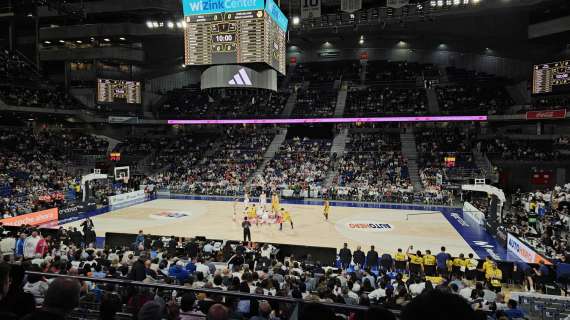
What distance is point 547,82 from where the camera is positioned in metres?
24.7

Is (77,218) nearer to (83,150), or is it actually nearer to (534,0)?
(83,150)

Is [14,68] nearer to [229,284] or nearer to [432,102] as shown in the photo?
[229,284]

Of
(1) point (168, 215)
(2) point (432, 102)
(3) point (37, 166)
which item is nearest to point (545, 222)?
(1) point (168, 215)

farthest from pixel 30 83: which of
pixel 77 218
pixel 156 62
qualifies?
pixel 77 218

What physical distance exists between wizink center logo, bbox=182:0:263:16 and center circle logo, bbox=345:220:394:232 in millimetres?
13755

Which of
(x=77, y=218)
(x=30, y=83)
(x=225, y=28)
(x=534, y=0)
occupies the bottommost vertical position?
(x=77, y=218)

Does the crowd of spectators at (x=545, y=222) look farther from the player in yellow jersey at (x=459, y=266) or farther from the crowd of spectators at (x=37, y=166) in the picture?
the crowd of spectators at (x=37, y=166)

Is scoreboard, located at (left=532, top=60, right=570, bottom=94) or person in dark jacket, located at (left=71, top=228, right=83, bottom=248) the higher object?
scoreboard, located at (left=532, top=60, right=570, bottom=94)

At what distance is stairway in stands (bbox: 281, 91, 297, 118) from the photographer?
44656mm

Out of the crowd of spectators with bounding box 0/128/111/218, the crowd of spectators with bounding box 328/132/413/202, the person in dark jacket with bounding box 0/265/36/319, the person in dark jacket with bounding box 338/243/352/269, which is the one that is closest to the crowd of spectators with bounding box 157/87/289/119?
the crowd of spectators with bounding box 0/128/111/218

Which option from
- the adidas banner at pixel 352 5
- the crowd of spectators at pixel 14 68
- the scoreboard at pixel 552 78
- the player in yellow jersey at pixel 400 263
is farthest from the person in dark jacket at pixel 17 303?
the crowd of spectators at pixel 14 68

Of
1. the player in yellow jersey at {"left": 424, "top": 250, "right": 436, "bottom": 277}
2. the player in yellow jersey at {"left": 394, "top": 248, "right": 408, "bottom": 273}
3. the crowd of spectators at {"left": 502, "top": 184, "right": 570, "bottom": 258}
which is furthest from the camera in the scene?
the crowd of spectators at {"left": 502, "top": 184, "right": 570, "bottom": 258}

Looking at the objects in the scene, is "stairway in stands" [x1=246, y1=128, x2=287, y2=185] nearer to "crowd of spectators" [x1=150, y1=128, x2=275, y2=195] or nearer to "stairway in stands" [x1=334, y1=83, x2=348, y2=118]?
"crowd of spectators" [x1=150, y1=128, x2=275, y2=195]

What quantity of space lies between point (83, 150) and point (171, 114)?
10537 millimetres
